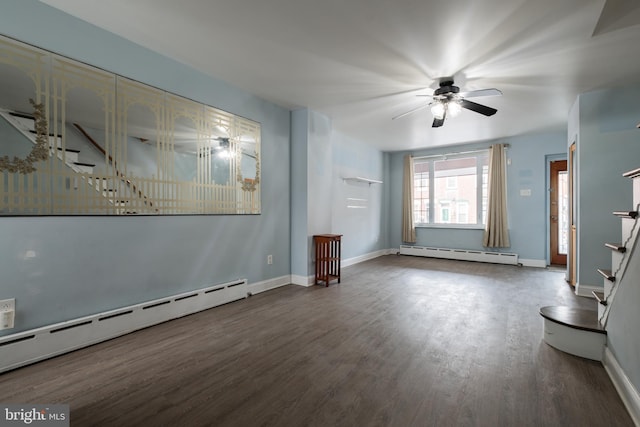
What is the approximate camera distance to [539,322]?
2857 millimetres

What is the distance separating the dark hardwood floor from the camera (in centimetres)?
155

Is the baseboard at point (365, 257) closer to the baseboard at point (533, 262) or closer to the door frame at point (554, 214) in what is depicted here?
the baseboard at point (533, 262)

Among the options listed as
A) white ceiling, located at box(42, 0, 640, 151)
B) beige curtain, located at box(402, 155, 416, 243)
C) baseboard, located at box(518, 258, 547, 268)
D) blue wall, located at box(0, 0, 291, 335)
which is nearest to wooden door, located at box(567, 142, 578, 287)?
white ceiling, located at box(42, 0, 640, 151)

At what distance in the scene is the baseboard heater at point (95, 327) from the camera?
1.95 m

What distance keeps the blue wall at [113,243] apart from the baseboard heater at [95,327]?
67 mm

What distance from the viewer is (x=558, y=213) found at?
5.61 m

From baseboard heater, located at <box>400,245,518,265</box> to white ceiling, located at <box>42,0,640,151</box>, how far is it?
320cm

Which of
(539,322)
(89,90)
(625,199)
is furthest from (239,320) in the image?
(625,199)

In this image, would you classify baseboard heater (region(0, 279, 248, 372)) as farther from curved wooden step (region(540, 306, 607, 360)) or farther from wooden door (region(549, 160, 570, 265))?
wooden door (region(549, 160, 570, 265))

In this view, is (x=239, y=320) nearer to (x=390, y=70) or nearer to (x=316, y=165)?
(x=316, y=165)

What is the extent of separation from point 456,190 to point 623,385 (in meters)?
5.34

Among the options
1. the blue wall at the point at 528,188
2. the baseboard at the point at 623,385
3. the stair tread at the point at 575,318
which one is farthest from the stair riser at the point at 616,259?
the blue wall at the point at 528,188

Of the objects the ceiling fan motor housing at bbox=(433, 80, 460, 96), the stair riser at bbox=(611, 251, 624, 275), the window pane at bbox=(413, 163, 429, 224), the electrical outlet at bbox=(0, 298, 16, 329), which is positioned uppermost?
the ceiling fan motor housing at bbox=(433, 80, 460, 96)

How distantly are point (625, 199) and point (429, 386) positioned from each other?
146 inches
